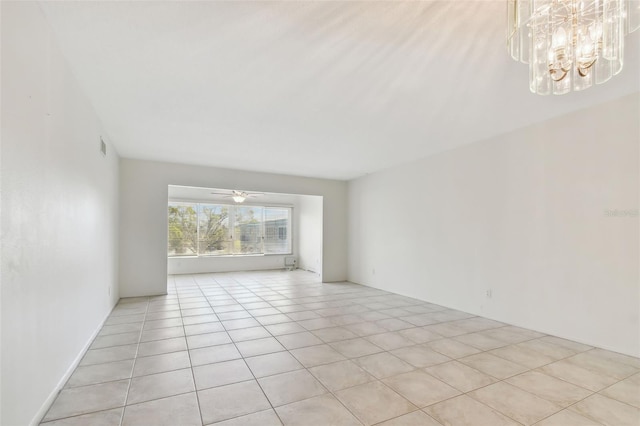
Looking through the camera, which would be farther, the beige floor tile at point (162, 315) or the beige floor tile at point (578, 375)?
the beige floor tile at point (162, 315)

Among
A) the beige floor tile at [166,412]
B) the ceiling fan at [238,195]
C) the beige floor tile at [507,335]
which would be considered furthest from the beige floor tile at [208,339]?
the ceiling fan at [238,195]

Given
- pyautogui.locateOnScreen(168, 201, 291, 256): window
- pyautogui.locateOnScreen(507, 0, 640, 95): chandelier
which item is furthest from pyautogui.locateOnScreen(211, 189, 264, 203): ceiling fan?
pyautogui.locateOnScreen(507, 0, 640, 95): chandelier

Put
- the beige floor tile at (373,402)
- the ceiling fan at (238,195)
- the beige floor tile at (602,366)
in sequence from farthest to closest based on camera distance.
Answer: the ceiling fan at (238,195) → the beige floor tile at (602,366) → the beige floor tile at (373,402)

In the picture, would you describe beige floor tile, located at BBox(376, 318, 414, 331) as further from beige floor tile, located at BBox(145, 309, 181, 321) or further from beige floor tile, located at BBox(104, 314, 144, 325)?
beige floor tile, located at BBox(104, 314, 144, 325)

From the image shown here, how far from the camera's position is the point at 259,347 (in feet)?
10.3

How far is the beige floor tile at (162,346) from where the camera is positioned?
2.99 metres

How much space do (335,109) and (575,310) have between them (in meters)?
3.29

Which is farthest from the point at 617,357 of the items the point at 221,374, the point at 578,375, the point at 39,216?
the point at 39,216

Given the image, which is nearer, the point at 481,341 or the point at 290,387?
the point at 290,387

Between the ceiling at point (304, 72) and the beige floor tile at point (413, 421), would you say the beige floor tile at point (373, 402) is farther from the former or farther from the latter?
the ceiling at point (304, 72)

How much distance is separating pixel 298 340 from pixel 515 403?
197 centimetres

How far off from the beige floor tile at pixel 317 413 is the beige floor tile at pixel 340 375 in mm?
207

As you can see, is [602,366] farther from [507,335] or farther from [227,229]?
[227,229]

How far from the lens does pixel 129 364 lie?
273 centimetres
